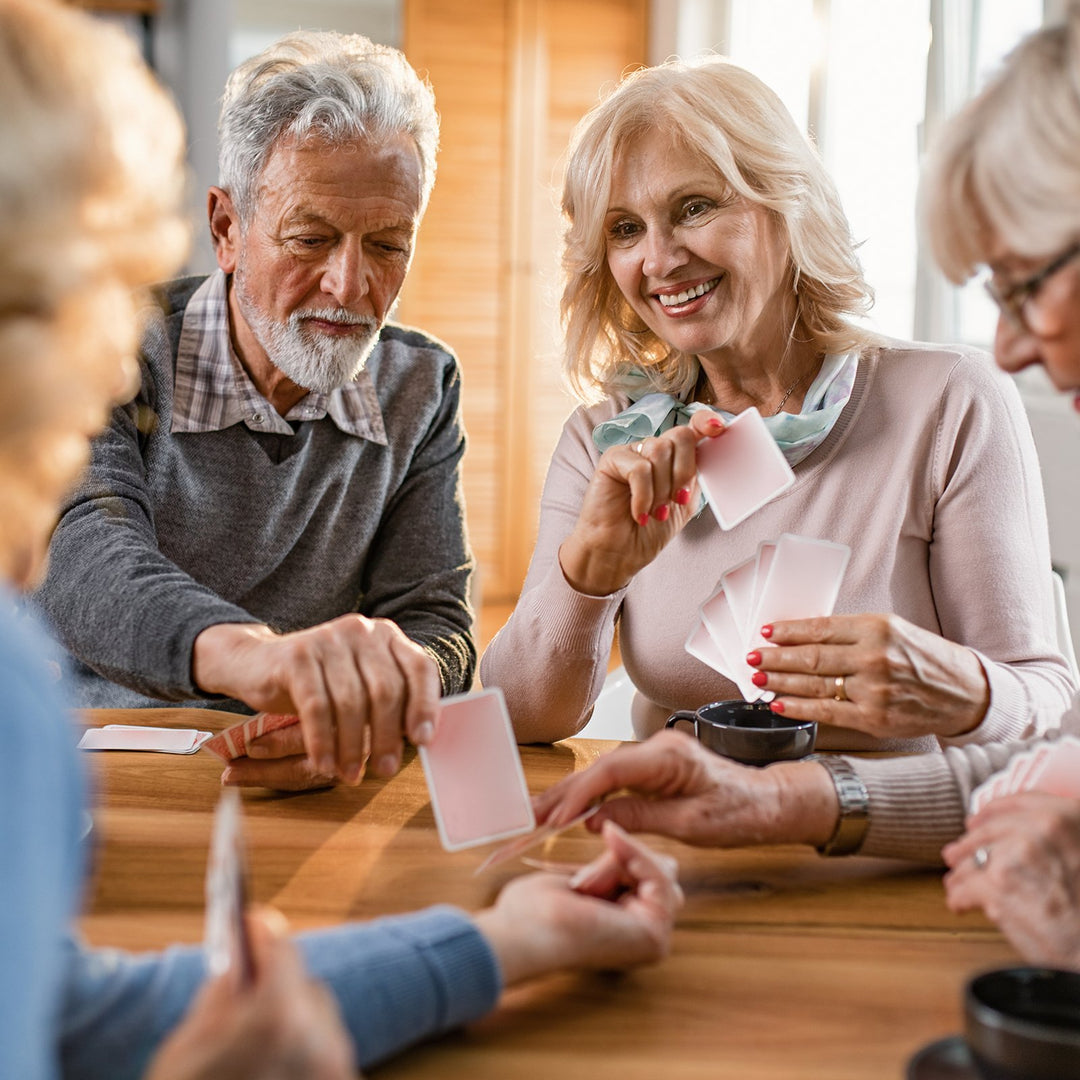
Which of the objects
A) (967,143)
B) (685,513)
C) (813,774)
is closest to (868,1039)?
(813,774)

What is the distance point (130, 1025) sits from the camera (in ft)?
2.68

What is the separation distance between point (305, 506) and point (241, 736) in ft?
2.49

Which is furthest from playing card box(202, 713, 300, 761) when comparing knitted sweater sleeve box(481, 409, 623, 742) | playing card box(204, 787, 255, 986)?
playing card box(204, 787, 255, 986)

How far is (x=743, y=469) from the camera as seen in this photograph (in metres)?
1.61

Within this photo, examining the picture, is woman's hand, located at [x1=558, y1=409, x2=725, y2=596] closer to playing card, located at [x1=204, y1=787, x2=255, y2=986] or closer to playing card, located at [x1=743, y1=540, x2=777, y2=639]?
playing card, located at [x1=743, y1=540, x2=777, y2=639]

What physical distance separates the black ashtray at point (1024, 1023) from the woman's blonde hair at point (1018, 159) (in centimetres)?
59

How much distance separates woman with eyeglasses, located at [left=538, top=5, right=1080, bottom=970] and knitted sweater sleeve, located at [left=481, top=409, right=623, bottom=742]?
1.46 feet

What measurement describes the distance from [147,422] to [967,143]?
4.65 ft

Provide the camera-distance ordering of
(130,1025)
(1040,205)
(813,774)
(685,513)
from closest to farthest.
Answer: (130,1025) → (1040,205) → (813,774) → (685,513)

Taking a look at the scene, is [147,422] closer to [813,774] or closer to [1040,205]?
[813,774]

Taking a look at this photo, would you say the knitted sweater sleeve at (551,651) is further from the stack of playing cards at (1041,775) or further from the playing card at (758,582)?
the stack of playing cards at (1041,775)

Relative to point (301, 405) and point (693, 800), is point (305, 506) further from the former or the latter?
point (693, 800)

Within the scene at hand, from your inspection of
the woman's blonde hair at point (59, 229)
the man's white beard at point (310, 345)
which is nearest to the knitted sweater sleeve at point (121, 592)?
the man's white beard at point (310, 345)

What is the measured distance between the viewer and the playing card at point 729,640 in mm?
1587
